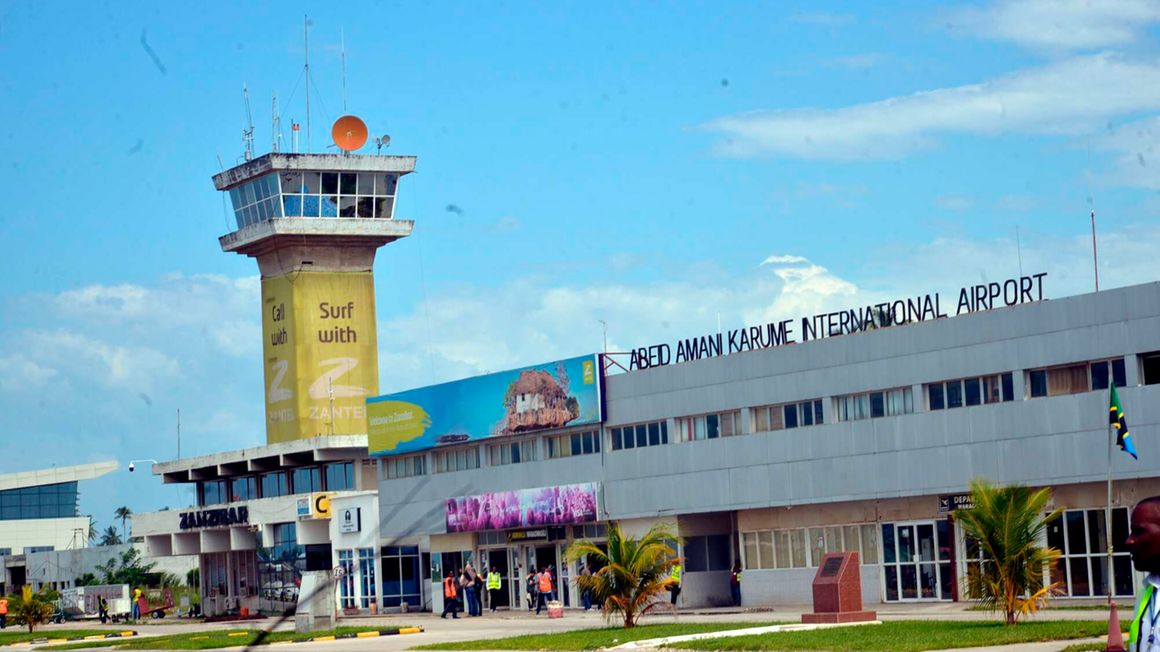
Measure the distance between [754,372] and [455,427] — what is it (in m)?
16.9

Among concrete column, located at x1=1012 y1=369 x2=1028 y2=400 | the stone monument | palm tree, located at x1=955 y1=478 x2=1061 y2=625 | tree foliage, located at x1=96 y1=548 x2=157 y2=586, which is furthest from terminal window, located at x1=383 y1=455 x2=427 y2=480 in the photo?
tree foliage, located at x1=96 y1=548 x2=157 y2=586

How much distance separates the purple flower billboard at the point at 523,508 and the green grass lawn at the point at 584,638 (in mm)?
19285

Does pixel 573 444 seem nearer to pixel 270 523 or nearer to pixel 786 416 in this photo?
pixel 786 416

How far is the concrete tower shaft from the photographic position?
87250 mm

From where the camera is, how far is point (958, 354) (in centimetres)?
4525

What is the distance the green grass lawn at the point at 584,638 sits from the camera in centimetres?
3406

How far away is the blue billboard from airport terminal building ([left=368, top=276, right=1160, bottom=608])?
14 cm

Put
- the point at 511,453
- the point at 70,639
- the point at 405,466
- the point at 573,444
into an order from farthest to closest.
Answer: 1. the point at 405,466
2. the point at 511,453
3. the point at 573,444
4. the point at 70,639

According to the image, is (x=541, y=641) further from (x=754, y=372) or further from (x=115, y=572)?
(x=115, y=572)

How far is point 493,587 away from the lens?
200 feet

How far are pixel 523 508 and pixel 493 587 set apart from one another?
322cm

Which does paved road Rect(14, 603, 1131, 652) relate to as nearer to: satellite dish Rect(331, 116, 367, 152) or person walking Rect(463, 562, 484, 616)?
person walking Rect(463, 562, 484, 616)

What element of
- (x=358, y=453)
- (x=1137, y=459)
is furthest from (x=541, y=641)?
(x=358, y=453)

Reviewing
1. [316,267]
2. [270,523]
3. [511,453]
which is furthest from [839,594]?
[316,267]
